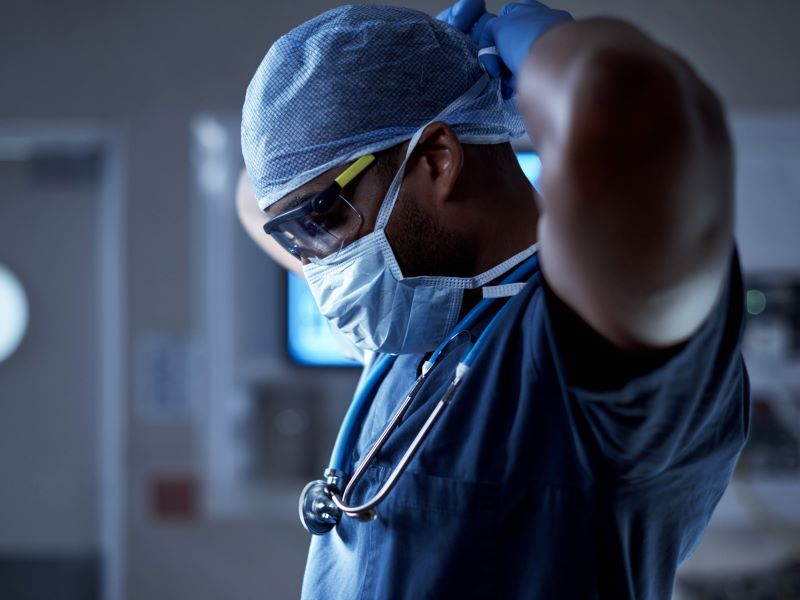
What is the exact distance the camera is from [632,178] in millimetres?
475

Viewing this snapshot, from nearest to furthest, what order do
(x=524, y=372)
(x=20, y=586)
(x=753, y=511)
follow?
(x=524, y=372), (x=753, y=511), (x=20, y=586)

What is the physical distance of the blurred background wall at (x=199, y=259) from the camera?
7.62 ft

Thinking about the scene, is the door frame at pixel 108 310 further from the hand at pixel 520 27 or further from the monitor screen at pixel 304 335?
the hand at pixel 520 27

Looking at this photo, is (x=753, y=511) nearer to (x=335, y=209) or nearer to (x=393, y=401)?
(x=393, y=401)

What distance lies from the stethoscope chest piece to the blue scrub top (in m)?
0.07

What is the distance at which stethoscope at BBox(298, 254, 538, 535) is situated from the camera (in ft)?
2.37

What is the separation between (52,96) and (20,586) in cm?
167

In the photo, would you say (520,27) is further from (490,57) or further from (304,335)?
(304,335)

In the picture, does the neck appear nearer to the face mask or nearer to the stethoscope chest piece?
the face mask

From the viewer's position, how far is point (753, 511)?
2.22 metres

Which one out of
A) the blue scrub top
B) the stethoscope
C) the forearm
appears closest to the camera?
the forearm

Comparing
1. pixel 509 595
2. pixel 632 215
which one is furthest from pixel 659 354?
pixel 509 595

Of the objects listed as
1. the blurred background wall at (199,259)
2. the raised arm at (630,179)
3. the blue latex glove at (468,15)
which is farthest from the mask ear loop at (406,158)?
the blurred background wall at (199,259)

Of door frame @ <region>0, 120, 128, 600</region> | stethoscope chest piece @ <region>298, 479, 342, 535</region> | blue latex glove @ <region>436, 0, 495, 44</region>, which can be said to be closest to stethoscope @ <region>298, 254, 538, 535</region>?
stethoscope chest piece @ <region>298, 479, 342, 535</region>
